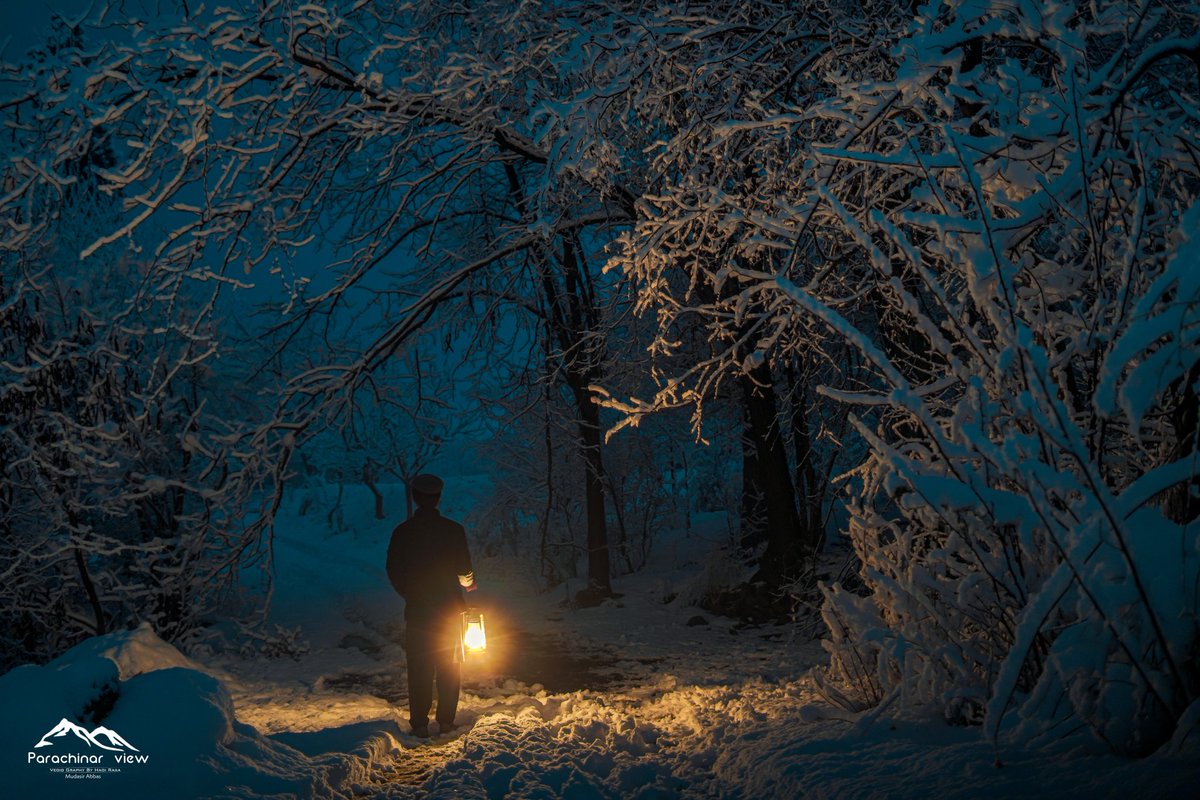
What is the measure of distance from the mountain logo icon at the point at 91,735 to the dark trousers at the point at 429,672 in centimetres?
213

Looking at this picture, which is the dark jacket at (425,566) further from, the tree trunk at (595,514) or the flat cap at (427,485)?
the tree trunk at (595,514)

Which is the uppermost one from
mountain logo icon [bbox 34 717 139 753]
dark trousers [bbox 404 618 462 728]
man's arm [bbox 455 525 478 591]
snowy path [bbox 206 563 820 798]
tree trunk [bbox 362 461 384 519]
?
tree trunk [bbox 362 461 384 519]

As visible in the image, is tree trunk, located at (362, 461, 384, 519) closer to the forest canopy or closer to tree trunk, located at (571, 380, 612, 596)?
tree trunk, located at (571, 380, 612, 596)

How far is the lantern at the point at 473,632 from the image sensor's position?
5.52m

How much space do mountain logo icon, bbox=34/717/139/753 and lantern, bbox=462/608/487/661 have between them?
2.56 meters

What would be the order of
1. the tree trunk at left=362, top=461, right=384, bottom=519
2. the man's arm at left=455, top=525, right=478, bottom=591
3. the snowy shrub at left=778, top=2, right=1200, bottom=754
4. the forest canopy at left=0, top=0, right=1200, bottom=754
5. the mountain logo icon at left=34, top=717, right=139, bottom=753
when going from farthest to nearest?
the tree trunk at left=362, top=461, right=384, bottom=519, the man's arm at left=455, top=525, right=478, bottom=591, the mountain logo icon at left=34, top=717, right=139, bottom=753, the forest canopy at left=0, top=0, right=1200, bottom=754, the snowy shrub at left=778, top=2, right=1200, bottom=754

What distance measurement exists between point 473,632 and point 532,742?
156 centimetres

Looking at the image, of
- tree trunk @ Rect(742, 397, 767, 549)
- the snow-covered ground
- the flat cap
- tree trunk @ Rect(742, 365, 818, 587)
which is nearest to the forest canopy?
the snow-covered ground

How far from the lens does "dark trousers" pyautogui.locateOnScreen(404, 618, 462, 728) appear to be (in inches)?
205

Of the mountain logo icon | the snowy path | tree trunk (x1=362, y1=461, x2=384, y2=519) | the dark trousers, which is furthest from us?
tree trunk (x1=362, y1=461, x2=384, y2=519)

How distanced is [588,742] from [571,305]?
8.64 metres

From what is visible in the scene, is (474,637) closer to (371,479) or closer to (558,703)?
(558,703)

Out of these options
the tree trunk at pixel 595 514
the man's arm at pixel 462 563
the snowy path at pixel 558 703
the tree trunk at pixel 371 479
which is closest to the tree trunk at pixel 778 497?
the snowy path at pixel 558 703

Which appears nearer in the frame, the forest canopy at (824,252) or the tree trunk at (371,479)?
the forest canopy at (824,252)
